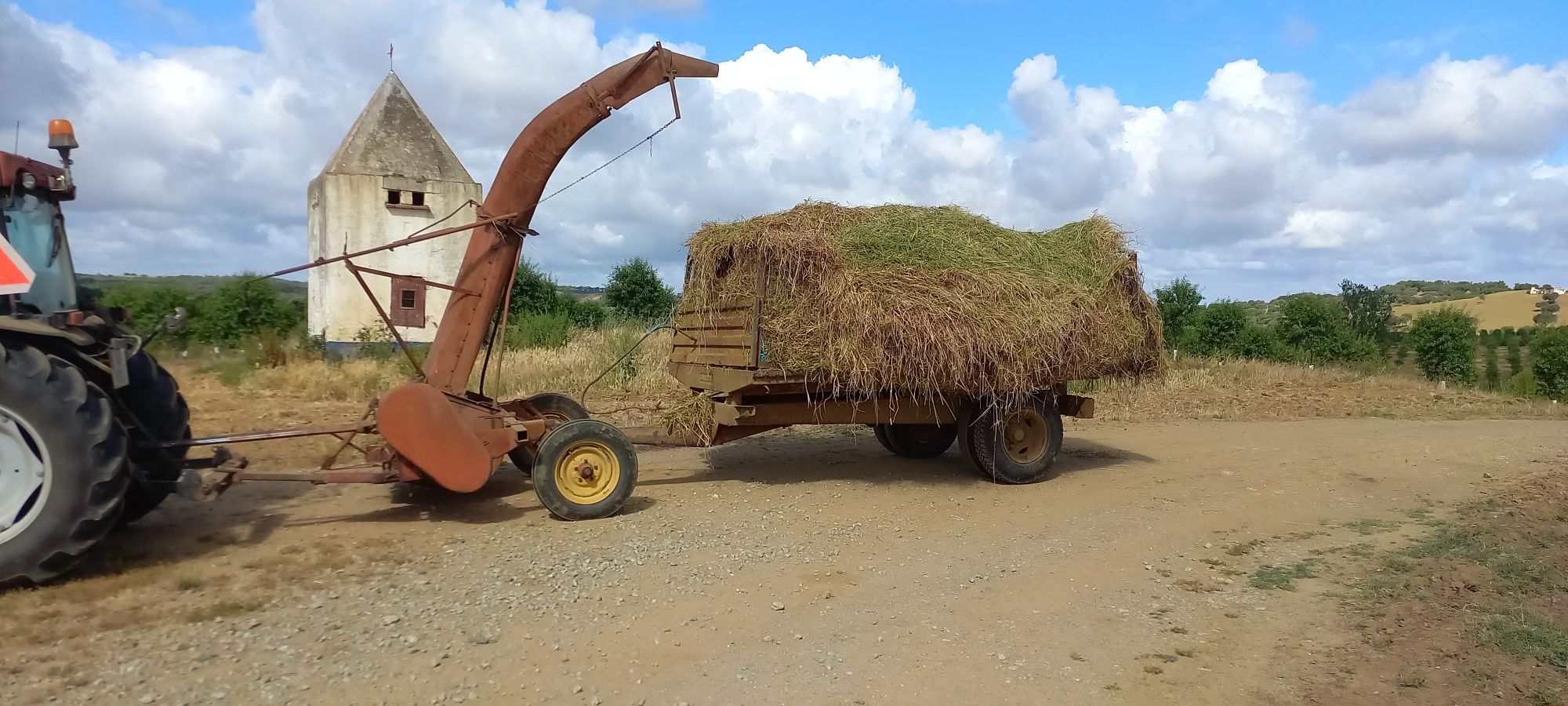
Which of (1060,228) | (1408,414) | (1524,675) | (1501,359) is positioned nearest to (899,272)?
(1060,228)

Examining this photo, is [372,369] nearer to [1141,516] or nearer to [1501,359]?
[1141,516]

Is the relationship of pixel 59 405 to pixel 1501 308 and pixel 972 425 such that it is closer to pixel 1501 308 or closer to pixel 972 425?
pixel 972 425

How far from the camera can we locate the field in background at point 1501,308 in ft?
192

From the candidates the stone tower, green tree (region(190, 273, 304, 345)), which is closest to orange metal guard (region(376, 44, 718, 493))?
the stone tower

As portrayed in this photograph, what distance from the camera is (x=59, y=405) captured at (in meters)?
5.04

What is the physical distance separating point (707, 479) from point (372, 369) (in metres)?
8.88

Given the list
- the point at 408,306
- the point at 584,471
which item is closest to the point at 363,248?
the point at 408,306

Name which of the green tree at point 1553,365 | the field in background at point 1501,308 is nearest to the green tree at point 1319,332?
the green tree at point 1553,365

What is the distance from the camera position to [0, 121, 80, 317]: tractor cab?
5.62 m

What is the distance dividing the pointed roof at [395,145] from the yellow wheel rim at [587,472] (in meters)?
16.0

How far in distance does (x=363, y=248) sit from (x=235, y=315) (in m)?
3.69

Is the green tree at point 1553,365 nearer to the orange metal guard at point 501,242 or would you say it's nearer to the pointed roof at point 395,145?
the pointed roof at point 395,145

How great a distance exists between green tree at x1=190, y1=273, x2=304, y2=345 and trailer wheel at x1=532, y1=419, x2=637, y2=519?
1724cm

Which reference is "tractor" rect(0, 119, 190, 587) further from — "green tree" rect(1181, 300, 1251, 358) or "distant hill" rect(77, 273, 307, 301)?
"green tree" rect(1181, 300, 1251, 358)
